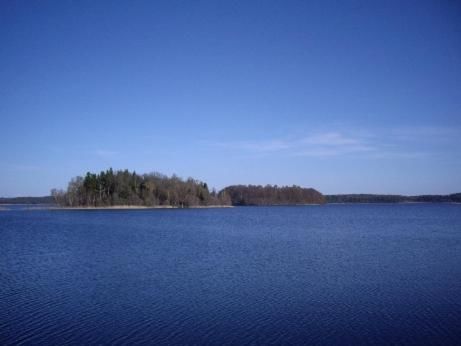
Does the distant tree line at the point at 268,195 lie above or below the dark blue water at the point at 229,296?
above

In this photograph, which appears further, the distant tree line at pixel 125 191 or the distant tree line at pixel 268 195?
the distant tree line at pixel 268 195

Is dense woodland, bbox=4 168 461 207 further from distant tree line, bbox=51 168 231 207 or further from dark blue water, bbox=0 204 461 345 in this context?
dark blue water, bbox=0 204 461 345

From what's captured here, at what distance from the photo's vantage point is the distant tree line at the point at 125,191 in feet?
346

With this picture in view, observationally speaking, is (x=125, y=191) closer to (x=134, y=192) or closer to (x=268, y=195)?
(x=134, y=192)

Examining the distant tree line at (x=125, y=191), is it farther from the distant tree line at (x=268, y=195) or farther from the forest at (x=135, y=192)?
the distant tree line at (x=268, y=195)

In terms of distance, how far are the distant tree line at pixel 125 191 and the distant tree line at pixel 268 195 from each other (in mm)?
54540

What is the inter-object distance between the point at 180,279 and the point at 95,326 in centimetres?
664

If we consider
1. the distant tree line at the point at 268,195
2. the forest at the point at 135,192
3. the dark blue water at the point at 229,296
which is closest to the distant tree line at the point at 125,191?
the forest at the point at 135,192

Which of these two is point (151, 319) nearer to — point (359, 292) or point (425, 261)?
point (359, 292)

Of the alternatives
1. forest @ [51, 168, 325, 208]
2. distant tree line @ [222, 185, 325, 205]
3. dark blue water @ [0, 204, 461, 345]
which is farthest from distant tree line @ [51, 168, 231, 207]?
dark blue water @ [0, 204, 461, 345]

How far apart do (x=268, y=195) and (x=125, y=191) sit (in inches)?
3236

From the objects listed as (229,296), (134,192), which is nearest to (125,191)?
(134,192)

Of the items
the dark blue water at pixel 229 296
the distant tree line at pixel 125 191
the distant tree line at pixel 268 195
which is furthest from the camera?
the distant tree line at pixel 268 195

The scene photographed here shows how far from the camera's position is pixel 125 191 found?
107 metres
